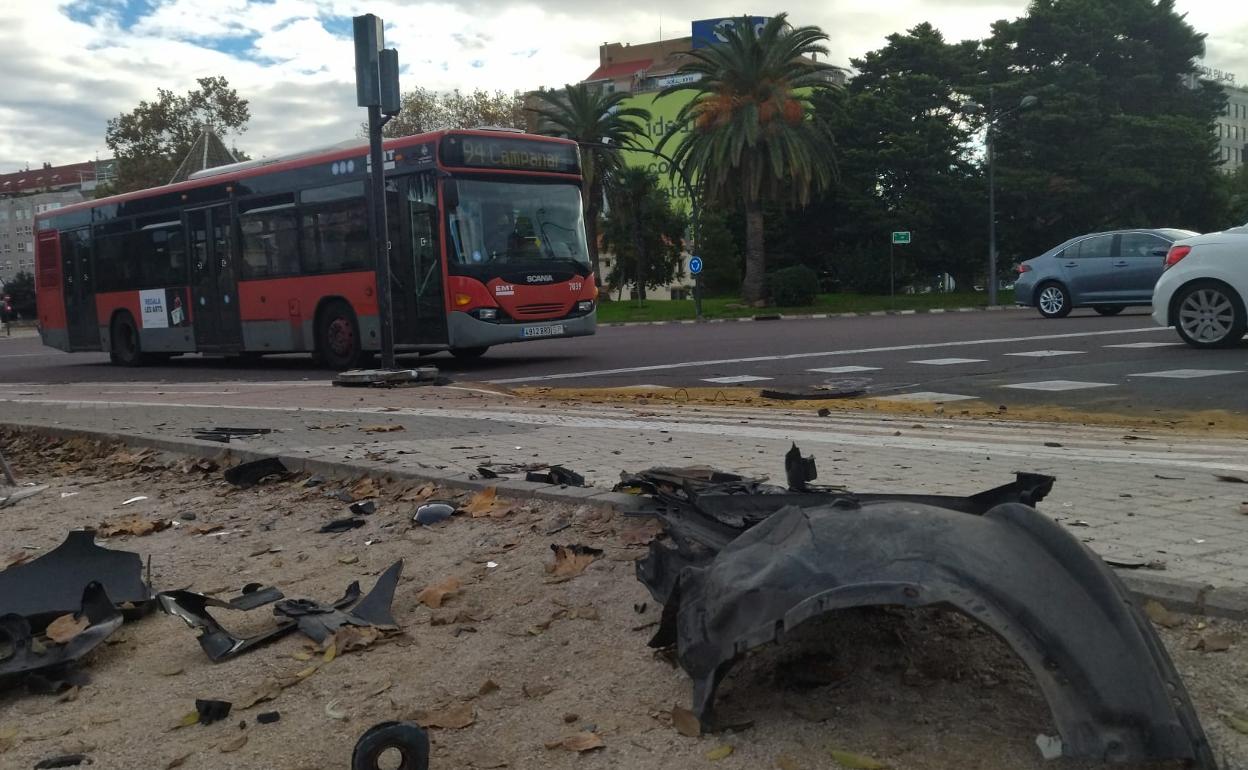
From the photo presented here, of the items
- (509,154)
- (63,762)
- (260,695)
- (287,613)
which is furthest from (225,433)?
(509,154)

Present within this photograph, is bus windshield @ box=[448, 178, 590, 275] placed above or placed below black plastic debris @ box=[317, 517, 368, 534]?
above

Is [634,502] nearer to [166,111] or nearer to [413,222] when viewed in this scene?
[413,222]

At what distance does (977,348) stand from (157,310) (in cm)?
1492

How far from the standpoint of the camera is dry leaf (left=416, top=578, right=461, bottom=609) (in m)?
4.10

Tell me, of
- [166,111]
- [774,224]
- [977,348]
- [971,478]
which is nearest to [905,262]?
[774,224]

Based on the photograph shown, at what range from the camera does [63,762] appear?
10.2 ft

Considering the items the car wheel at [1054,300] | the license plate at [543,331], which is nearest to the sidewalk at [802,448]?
the license plate at [543,331]

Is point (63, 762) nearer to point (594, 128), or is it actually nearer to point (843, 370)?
point (843, 370)

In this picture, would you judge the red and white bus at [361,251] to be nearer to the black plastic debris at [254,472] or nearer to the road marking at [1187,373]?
the road marking at [1187,373]

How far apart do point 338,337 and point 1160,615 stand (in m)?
15.8

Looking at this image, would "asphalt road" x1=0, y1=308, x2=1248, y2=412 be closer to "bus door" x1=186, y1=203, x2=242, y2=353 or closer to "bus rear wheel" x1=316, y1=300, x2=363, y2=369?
"bus rear wheel" x1=316, y1=300, x2=363, y2=369

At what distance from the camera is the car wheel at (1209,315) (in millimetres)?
12531

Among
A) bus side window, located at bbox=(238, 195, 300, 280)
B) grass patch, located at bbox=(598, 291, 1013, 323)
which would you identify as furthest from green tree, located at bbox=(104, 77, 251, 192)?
bus side window, located at bbox=(238, 195, 300, 280)

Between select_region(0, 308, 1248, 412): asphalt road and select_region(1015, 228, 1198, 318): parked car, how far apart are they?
0.53 meters
